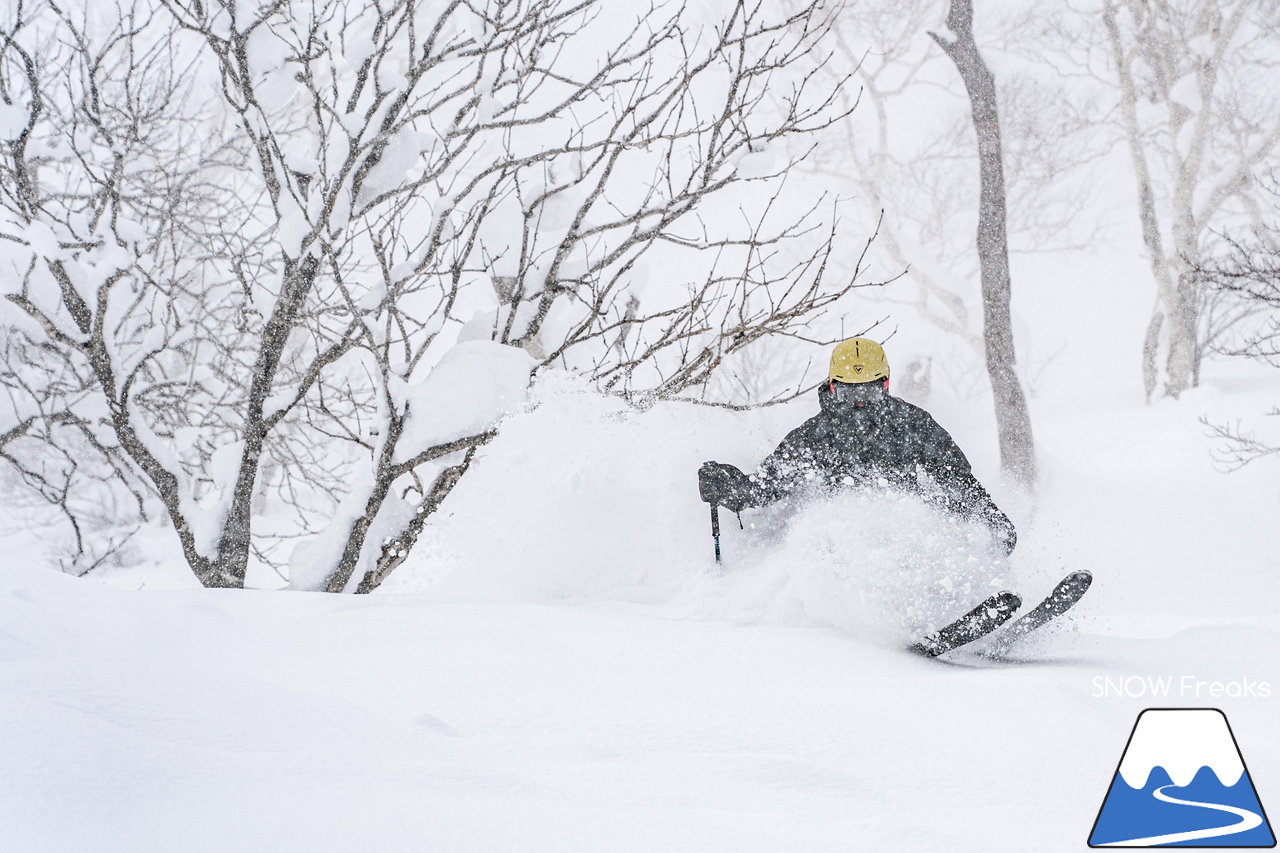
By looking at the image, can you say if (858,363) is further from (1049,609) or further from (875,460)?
(1049,609)

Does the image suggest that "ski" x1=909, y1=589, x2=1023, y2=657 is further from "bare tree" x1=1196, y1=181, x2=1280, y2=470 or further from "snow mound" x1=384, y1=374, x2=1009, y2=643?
"bare tree" x1=1196, y1=181, x2=1280, y2=470

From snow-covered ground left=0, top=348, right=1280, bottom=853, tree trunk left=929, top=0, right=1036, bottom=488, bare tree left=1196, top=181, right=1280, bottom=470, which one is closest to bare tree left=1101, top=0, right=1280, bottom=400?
bare tree left=1196, top=181, right=1280, bottom=470

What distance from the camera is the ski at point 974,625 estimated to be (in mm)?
2395

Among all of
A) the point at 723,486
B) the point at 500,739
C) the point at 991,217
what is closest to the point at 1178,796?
the point at 500,739

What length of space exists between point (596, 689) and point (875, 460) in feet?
6.11

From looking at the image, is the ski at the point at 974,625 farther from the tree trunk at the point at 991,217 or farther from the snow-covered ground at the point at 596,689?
the tree trunk at the point at 991,217

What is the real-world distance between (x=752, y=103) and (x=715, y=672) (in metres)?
2.01

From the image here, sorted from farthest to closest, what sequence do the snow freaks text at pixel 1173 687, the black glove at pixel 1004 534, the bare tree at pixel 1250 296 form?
1. the bare tree at pixel 1250 296
2. the black glove at pixel 1004 534
3. the snow freaks text at pixel 1173 687

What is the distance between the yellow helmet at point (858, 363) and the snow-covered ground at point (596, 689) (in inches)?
19.0

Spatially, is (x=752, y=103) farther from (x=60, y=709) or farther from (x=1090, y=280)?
(x=1090, y=280)

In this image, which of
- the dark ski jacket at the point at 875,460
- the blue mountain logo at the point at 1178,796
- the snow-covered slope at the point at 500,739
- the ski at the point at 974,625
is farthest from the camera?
the dark ski jacket at the point at 875,460

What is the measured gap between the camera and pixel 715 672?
1922 millimetres

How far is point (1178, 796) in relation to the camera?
1448mm

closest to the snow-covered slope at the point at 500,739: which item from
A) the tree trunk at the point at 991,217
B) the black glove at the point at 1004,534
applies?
the black glove at the point at 1004,534
